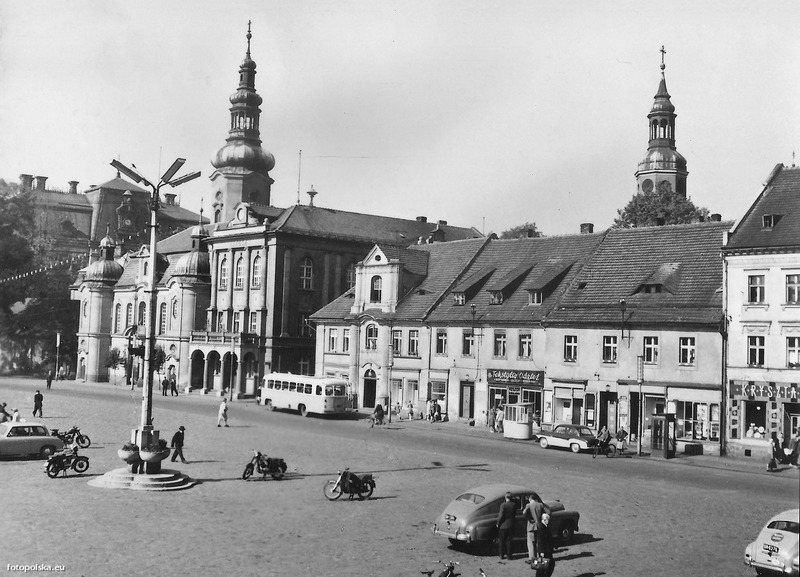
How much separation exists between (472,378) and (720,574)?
34.6 meters

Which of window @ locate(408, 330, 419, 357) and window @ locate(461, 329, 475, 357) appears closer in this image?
window @ locate(461, 329, 475, 357)

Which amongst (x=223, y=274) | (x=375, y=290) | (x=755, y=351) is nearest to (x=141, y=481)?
(x=755, y=351)

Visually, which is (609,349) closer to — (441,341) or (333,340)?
(441,341)

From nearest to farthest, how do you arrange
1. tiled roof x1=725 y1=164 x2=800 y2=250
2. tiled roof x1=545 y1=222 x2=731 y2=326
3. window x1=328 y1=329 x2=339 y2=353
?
1. tiled roof x1=725 y1=164 x2=800 y2=250
2. tiled roof x1=545 y1=222 x2=731 y2=326
3. window x1=328 y1=329 x2=339 y2=353

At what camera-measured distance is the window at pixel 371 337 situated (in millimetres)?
Answer: 60344

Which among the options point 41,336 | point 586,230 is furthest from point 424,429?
point 41,336

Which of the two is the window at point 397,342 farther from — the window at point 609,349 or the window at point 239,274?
the window at point 239,274

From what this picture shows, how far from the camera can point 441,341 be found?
181ft

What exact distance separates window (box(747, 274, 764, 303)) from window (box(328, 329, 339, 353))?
1278 inches

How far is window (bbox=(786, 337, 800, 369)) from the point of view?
120 feet

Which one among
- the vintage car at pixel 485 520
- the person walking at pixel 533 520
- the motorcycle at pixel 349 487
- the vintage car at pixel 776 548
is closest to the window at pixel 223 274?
the motorcycle at pixel 349 487

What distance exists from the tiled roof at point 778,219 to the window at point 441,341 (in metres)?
20.2

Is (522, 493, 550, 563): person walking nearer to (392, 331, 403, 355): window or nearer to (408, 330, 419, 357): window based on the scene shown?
(408, 330, 419, 357): window

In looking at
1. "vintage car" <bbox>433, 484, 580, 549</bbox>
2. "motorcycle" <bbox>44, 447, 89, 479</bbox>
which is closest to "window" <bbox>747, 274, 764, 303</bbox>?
"vintage car" <bbox>433, 484, 580, 549</bbox>
